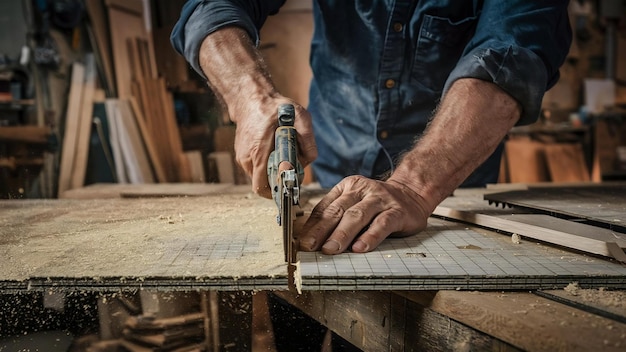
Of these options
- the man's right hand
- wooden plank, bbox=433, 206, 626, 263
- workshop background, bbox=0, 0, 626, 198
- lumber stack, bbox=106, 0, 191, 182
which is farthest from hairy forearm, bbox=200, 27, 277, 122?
lumber stack, bbox=106, 0, 191, 182

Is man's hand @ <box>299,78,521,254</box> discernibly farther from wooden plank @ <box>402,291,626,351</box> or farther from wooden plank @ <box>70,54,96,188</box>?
wooden plank @ <box>70,54,96,188</box>

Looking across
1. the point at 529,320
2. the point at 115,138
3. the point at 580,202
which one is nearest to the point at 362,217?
the point at 529,320

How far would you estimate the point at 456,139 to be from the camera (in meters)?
1.45

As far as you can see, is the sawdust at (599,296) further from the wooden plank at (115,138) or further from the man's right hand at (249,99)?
the wooden plank at (115,138)

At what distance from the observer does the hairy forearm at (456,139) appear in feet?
4.61

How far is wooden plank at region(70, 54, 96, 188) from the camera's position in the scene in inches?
166

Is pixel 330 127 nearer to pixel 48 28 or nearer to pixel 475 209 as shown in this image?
pixel 475 209

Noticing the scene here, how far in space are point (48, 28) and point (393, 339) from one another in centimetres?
416

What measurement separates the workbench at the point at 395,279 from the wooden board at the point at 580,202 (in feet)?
0.81

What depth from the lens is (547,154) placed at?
582cm

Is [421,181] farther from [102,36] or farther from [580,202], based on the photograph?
[102,36]

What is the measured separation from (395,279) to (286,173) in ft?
1.05

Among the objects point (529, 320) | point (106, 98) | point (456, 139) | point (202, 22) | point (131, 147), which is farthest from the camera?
point (106, 98)

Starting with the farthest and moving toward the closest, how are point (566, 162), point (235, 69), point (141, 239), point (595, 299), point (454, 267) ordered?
point (566, 162), point (235, 69), point (141, 239), point (454, 267), point (595, 299)
